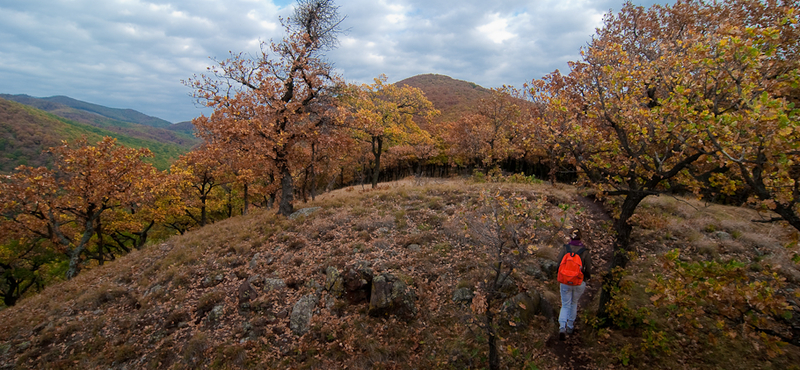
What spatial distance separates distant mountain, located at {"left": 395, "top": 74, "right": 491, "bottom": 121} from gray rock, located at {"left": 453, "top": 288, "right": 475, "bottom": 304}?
53.3m

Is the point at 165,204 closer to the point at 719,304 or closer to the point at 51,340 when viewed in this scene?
the point at 51,340

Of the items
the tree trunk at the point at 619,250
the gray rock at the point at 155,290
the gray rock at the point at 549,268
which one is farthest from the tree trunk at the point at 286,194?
the tree trunk at the point at 619,250

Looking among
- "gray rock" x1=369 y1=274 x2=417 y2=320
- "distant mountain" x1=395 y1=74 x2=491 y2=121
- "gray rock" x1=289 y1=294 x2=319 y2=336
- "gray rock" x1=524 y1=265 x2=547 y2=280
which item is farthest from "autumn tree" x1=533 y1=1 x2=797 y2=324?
"distant mountain" x1=395 y1=74 x2=491 y2=121

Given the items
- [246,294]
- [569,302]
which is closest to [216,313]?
[246,294]

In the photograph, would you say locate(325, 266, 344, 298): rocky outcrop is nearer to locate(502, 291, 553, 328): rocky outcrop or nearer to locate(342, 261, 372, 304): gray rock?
locate(342, 261, 372, 304): gray rock

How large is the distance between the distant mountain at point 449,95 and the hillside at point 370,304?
50.6 metres

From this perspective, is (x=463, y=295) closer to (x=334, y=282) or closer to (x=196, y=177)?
(x=334, y=282)

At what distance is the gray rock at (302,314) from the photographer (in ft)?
31.2

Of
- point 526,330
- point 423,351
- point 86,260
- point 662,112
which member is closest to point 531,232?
point 662,112

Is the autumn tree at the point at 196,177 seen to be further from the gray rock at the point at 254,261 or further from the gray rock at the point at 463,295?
the gray rock at the point at 463,295

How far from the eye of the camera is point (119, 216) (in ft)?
79.0

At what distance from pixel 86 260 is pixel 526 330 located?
36.7 meters

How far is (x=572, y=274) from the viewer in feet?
24.3

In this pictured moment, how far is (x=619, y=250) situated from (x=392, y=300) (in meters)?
6.62
